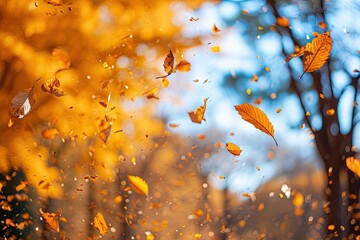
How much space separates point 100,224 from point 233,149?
0.75 metres

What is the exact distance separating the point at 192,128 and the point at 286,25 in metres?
0.67

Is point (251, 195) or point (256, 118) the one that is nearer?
point (256, 118)

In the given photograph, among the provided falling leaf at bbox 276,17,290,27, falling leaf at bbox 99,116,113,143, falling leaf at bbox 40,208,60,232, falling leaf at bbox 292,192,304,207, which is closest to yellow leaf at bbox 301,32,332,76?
falling leaf at bbox 276,17,290,27

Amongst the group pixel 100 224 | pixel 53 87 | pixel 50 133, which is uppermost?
pixel 53 87

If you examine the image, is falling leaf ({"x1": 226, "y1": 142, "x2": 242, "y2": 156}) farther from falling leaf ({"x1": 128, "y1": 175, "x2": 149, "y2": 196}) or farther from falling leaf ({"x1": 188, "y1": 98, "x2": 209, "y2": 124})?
falling leaf ({"x1": 128, "y1": 175, "x2": 149, "y2": 196})

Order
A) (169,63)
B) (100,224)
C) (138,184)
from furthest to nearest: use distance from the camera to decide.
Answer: (138,184)
(100,224)
(169,63)

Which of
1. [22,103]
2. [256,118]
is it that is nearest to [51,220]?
[22,103]

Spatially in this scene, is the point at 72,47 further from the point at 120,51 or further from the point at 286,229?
the point at 286,229

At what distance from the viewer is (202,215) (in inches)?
106

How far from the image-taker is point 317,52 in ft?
6.58

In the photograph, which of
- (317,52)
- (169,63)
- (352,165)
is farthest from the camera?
(352,165)

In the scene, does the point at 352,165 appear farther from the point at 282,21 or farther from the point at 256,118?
the point at 282,21

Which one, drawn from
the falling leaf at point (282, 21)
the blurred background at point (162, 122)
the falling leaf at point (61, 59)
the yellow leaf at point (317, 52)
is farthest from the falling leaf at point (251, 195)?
the falling leaf at point (61, 59)

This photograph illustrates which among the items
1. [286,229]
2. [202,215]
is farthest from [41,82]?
[286,229]
